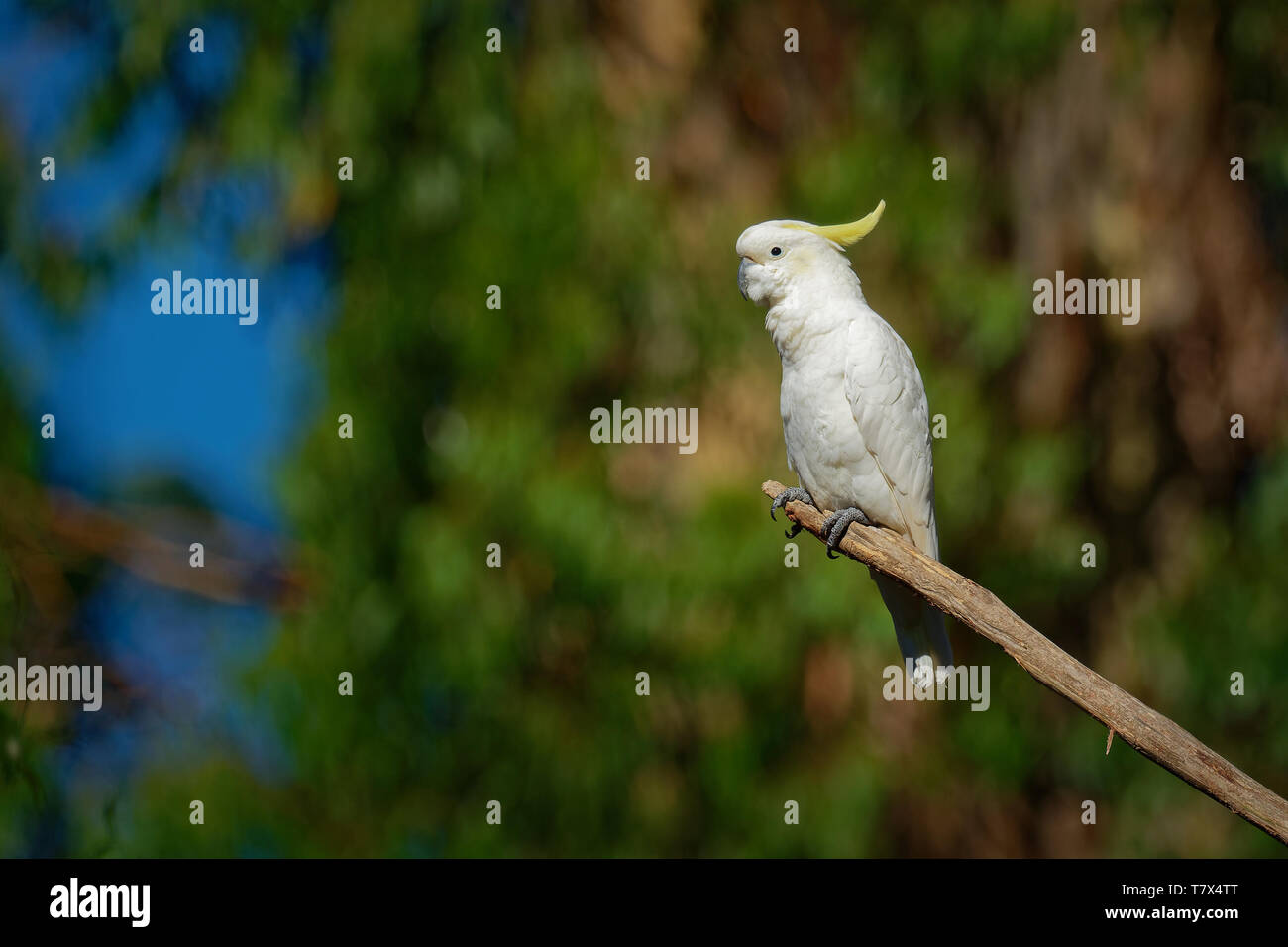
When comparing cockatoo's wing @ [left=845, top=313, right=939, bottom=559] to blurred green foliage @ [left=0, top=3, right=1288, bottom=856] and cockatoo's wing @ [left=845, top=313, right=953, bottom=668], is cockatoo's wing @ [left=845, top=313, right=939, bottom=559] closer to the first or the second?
cockatoo's wing @ [left=845, top=313, right=953, bottom=668]

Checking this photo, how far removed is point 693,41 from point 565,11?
38 centimetres

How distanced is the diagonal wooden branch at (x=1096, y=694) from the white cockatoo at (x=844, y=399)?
0.15 m

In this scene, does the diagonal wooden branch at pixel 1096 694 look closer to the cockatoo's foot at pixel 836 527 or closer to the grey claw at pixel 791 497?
the cockatoo's foot at pixel 836 527

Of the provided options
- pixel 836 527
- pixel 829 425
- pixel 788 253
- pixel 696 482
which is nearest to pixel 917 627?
pixel 836 527

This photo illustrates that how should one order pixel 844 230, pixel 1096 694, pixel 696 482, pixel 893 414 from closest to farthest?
pixel 1096 694 → pixel 844 230 → pixel 893 414 → pixel 696 482

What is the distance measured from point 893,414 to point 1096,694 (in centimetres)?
55

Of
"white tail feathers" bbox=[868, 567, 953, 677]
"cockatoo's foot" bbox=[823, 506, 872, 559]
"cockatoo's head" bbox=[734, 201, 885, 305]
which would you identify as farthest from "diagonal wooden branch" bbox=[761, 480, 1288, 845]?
"cockatoo's head" bbox=[734, 201, 885, 305]

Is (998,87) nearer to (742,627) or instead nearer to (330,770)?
(742,627)

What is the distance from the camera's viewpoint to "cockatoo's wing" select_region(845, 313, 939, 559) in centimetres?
189

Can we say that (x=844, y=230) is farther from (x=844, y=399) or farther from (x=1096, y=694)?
(x=1096, y=694)

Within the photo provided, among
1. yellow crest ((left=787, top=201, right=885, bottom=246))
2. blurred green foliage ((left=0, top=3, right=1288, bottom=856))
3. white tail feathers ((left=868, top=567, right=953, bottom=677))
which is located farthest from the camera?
blurred green foliage ((left=0, top=3, right=1288, bottom=856))

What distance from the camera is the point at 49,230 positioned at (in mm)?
3477

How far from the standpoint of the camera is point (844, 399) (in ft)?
6.28

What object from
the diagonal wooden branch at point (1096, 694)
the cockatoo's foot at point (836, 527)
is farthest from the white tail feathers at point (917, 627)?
the diagonal wooden branch at point (1096, 694)
